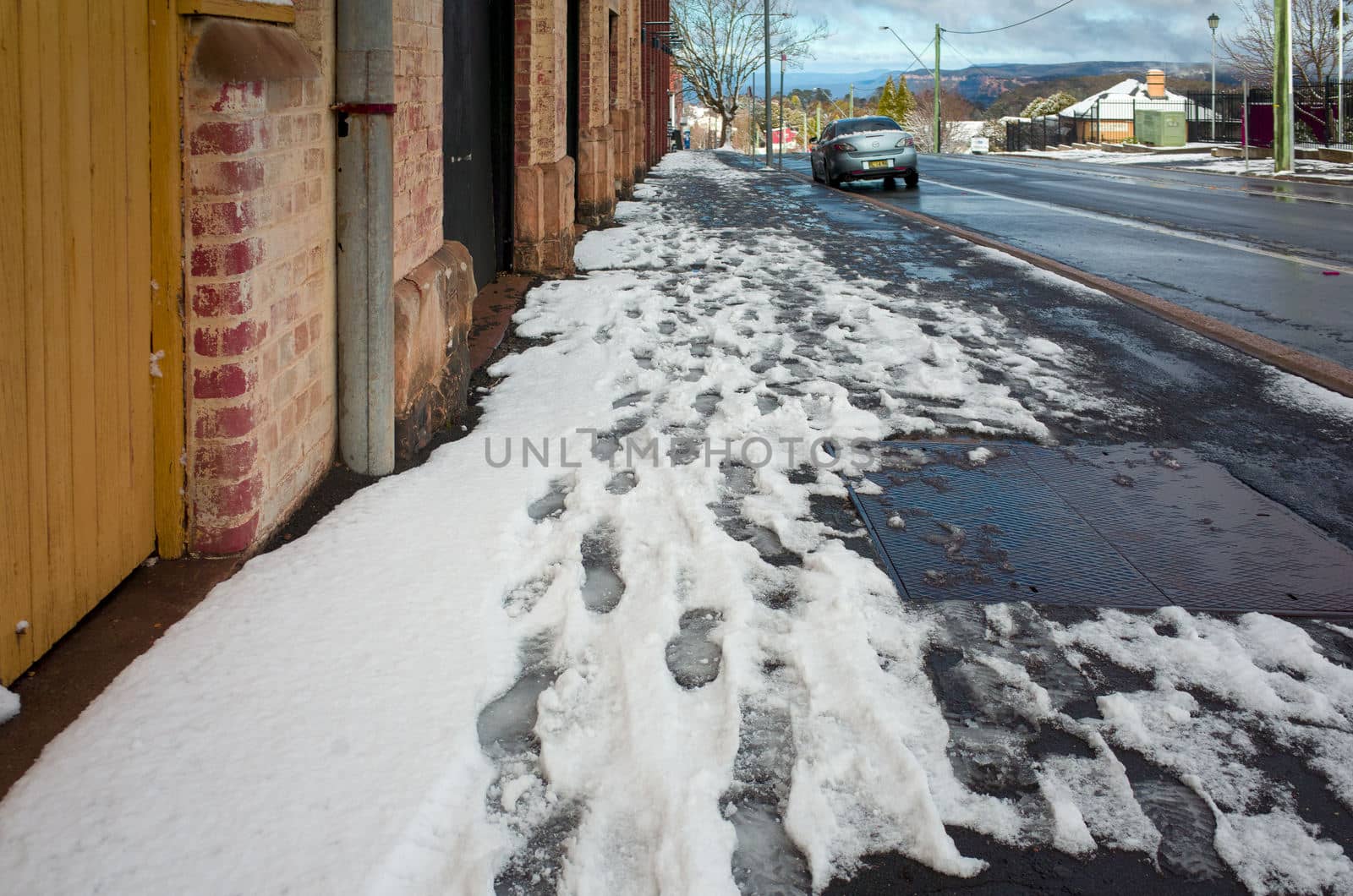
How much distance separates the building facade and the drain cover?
1.80 m

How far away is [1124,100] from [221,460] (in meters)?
69.3

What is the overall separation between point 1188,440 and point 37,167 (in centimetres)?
433

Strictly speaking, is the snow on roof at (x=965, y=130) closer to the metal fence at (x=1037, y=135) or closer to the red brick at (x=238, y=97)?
the metal fence at (x=1037, y=135)

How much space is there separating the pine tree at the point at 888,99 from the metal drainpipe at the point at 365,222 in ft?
331

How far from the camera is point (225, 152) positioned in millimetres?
3057

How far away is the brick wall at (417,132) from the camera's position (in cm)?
462

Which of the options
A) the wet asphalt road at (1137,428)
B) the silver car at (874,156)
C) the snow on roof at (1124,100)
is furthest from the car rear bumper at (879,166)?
the snow on roof at (1124,100)

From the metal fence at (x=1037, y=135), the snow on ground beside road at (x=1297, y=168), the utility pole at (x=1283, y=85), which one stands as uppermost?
the metal fence at (x=1037, y=135)

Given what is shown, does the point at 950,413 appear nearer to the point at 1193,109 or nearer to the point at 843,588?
the point at 843,588

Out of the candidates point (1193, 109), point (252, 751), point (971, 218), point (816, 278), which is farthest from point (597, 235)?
point (1193, 109)

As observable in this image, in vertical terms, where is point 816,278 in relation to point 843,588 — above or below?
above

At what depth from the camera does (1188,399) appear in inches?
230

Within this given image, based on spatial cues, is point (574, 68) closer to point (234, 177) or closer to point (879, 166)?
point (879, 166)

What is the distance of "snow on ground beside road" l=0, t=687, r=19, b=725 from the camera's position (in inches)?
96.0
